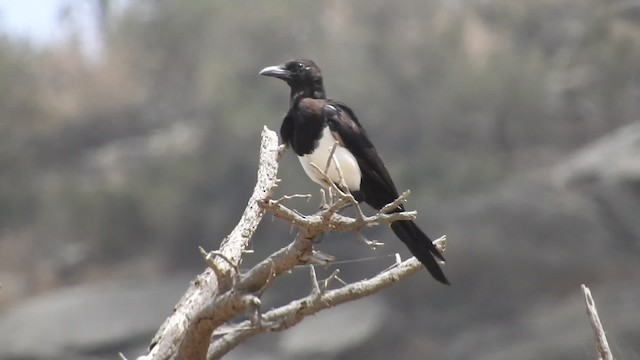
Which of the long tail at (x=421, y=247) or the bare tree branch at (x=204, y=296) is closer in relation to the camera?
the bare tree branch at (x=204, y=296)

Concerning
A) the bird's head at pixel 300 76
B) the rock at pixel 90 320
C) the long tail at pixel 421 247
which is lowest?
the long tail at pixel 421 247

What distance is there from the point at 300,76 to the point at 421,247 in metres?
0.95

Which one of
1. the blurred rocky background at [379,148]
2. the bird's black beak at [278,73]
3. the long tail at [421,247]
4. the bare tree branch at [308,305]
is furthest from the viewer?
the blurred rocky background at [379,148]

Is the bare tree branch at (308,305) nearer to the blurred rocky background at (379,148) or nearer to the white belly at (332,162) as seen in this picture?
the white belly at (332,162)

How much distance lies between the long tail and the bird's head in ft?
2.54

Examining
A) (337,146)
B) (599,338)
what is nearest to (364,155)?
(337,146)

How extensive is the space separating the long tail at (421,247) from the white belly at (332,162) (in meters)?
0.34

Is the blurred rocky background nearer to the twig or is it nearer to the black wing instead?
the black wing

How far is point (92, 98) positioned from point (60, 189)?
1.96 metres

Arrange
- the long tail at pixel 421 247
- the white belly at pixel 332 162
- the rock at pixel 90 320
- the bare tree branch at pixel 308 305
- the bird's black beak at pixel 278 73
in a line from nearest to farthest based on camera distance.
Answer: the bare tree branch at pixel 308 305
the long tail at pixel 421 247
the white belly at pixel 332 162
the bird's black beak at pixel 278 73
the rock at pixel 90 320

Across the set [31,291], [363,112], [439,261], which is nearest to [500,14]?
[363,112]

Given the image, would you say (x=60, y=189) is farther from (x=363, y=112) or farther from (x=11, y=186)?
(x=363, y=112)

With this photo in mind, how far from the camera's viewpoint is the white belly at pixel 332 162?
11.9 ft

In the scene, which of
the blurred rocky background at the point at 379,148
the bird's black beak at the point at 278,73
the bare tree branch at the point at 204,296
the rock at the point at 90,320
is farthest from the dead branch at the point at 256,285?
the rock at the point at 90,320
